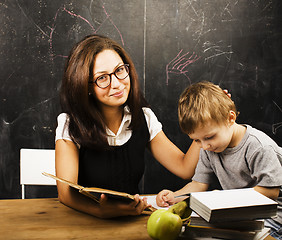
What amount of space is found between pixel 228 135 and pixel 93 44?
688 mm

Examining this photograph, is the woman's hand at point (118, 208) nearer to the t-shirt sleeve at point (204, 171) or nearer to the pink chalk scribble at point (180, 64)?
the t-shirt sleeve at point (204, 171)

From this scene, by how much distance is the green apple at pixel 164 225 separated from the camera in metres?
0.80

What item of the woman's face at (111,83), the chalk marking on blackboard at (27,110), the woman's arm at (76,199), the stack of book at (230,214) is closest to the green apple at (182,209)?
the stack of book at (230,214)

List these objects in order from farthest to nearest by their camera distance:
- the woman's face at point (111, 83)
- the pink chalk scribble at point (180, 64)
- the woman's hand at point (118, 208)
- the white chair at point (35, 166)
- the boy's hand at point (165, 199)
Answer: the pink chalk scribble at point (180, 64) < the white chair at point (35, 166) < the woman's face at point (111, 83) < the boy's hand at point (165, 199) < the woman's hand at point (118, 208)

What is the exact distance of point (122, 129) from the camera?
160 cm

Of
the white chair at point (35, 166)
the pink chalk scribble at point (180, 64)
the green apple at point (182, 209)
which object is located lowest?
the white chair at point (35, 166)

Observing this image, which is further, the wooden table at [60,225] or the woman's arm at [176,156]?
the woman's arm at [176,156]

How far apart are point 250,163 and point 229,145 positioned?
0.39ft

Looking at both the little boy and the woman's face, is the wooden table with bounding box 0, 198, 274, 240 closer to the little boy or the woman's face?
the little boy

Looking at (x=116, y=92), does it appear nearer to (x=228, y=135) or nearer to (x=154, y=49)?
(x=228, y=135)

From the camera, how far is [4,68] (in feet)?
9.11

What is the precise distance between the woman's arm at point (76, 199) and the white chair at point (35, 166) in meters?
0.51

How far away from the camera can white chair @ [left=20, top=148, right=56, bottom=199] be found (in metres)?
1.88

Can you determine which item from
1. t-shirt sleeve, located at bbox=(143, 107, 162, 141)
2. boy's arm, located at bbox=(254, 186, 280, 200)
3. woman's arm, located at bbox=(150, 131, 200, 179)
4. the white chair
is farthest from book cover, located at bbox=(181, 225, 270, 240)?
the white chair
